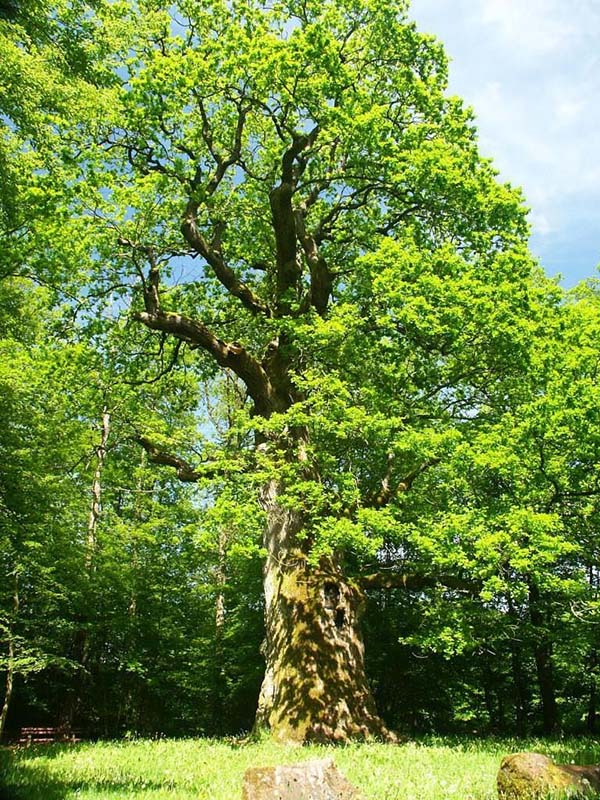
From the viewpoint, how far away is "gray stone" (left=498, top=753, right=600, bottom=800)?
530 cm

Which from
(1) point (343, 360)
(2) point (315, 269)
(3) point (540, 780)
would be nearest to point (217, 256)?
(2) point (315, 269)

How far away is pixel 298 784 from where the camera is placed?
504cm

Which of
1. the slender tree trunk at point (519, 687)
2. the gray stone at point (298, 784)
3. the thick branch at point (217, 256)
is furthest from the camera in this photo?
the slender tree trunk at point (519, 687)

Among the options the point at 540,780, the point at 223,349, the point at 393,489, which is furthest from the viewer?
the point at 223,349

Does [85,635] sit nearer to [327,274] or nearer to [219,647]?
[219,647]

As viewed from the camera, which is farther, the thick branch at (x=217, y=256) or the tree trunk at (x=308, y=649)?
the thick branch at (x=217, y=256)

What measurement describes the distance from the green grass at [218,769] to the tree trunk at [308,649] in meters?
1.22

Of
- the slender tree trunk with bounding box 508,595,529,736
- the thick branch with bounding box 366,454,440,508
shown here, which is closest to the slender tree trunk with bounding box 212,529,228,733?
the slender tree trunk with bounding box 508,595,529,736

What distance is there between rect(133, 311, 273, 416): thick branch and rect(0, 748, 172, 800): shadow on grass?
908 centimetres

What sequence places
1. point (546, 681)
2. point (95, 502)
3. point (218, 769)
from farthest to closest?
1. point (95, 502)
2. point (546, 681)
3. point (218, 769)

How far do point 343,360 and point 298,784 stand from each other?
31.8 feet

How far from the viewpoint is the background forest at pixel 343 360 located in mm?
11641

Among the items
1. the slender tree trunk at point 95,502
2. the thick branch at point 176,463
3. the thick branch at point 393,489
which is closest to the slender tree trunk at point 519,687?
the thick branch at point 393,489

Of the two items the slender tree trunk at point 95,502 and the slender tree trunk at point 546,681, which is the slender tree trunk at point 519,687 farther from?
the slender tree trunk at point 95,502
